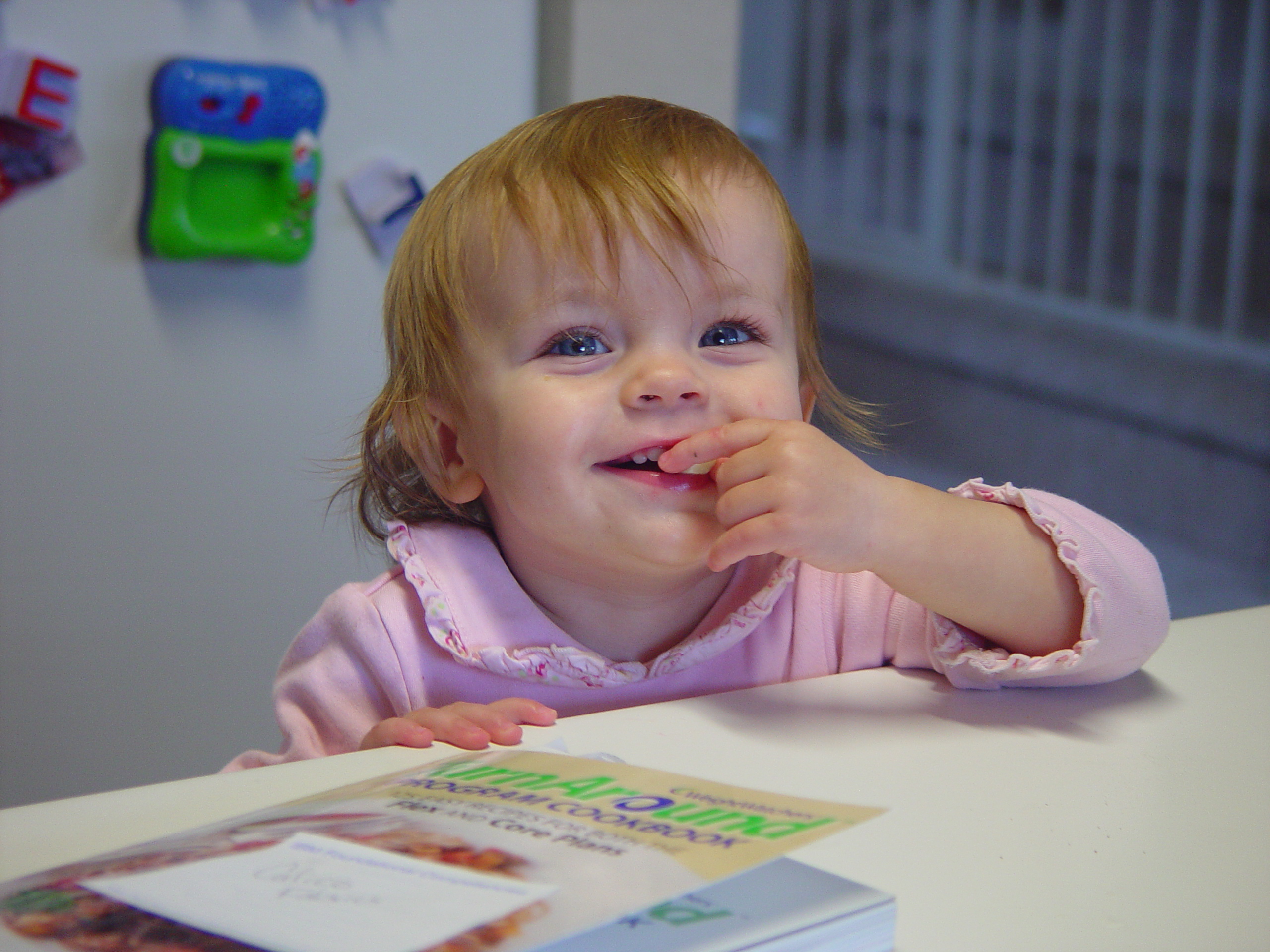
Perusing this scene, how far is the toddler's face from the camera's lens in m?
0.72

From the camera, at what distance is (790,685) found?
2.32ft

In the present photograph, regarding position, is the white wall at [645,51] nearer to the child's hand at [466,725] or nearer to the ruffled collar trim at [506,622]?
the ruffled collar trim at [506,622]

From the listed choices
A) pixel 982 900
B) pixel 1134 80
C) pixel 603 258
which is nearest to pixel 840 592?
pixel 603 258

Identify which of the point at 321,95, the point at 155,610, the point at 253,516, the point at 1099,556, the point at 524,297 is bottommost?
the point at 155,610

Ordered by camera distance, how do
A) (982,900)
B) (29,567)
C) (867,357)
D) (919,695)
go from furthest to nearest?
(867,357), (29,567), (919,695), (982,900)

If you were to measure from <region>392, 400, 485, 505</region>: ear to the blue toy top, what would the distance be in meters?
0.80

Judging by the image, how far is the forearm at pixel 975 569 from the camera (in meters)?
0.71

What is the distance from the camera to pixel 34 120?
139 cm

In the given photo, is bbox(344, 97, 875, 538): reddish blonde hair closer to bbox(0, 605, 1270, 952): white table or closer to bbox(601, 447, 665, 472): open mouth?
bbox(601, 447, 665, 472): open mouth

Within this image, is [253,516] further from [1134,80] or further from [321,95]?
[1134,80]

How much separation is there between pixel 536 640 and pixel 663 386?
0.74 feet

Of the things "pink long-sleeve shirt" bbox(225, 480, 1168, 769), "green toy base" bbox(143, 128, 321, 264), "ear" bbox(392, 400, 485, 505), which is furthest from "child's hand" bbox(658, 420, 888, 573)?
"green toy base" bbox(143, 128, 321, 264)

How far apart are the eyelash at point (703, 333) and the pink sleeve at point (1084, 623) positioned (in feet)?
0.61

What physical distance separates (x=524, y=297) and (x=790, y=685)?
30cm
